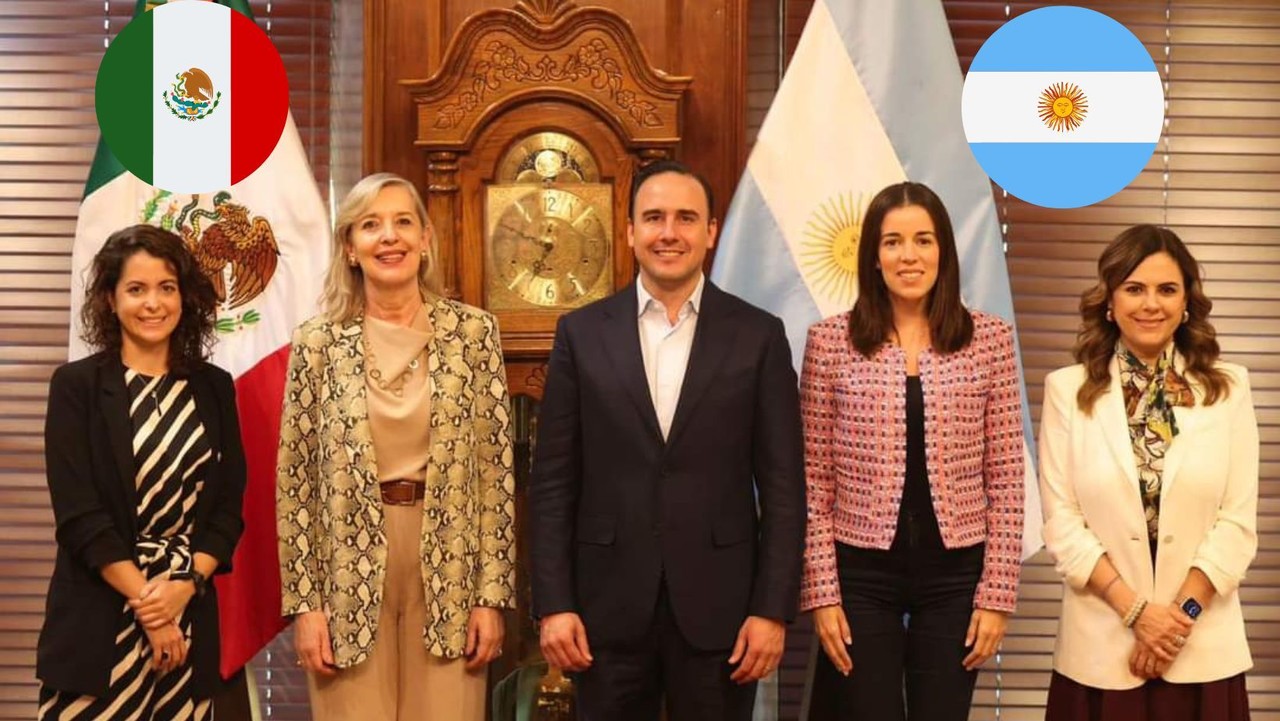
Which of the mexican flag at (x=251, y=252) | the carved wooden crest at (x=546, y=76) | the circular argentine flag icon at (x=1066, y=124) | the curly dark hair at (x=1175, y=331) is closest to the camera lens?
the curly dark hair at (x=1175, y=331)

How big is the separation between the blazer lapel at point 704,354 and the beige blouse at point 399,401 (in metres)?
0.51

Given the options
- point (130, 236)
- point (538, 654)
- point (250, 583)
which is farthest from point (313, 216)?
point (538, 654)

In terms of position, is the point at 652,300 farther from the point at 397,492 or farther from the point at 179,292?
the point at 179,292

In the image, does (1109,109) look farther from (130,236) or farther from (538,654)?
(130,236)

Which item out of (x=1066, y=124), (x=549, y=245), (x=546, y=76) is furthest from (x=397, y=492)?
(x=1066, y=124)

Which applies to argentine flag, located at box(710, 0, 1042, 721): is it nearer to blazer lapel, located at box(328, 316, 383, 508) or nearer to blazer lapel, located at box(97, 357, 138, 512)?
blazer lapel, located at box(328, 316, 383, 508)

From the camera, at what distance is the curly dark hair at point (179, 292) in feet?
9.04

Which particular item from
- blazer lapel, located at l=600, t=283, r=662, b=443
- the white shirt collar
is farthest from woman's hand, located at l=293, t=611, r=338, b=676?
the white shirt collar

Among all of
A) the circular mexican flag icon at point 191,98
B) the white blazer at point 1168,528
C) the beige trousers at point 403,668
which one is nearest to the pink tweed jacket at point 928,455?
the white blazer at point 1168,528

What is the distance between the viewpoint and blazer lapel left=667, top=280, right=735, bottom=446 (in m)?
2.54

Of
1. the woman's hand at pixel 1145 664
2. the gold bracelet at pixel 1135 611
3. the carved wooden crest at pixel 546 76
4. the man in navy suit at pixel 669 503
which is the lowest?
the woman's hand at pixel 1145 664

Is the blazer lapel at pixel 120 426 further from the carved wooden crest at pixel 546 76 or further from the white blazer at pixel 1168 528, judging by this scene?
the white blazer at pixel 1168 528

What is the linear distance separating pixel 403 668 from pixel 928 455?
1.09m

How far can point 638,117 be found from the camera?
3.21 meters
